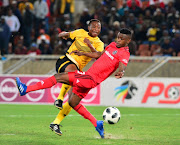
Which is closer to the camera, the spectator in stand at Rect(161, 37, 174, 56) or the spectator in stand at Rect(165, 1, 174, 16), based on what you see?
the spectator in stand at Rect(161, 37, 174, 56)

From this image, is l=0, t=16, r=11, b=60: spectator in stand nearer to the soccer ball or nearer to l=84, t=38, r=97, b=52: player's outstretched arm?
l=84, t=38, r=97, b=52: player's outstretched arm

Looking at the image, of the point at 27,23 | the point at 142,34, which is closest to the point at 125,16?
the point at 142,34

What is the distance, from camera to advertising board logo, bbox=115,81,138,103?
16.3m

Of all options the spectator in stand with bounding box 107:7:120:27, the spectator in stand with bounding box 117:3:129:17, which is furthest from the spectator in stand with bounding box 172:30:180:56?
the spectator in stand with bounding box 117:3:129:17

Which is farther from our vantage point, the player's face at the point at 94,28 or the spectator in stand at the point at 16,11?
the spectator in stand at the point at 16,11

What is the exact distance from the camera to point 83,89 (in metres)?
8.81

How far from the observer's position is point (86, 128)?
1062 centimetres

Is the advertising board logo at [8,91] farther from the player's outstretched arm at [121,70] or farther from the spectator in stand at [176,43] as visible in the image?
the player's outstretched arm at [121,70]

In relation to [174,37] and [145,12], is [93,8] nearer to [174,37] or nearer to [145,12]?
[145,12]

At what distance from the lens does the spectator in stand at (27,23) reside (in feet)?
66.5

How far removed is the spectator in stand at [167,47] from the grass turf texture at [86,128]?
350 cm

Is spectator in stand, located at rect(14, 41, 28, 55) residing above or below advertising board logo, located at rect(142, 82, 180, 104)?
above

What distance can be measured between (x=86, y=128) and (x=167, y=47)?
8.38 meters

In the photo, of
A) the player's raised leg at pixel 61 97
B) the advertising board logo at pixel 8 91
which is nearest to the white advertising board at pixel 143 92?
the advertising board logo at pixel 8 91
